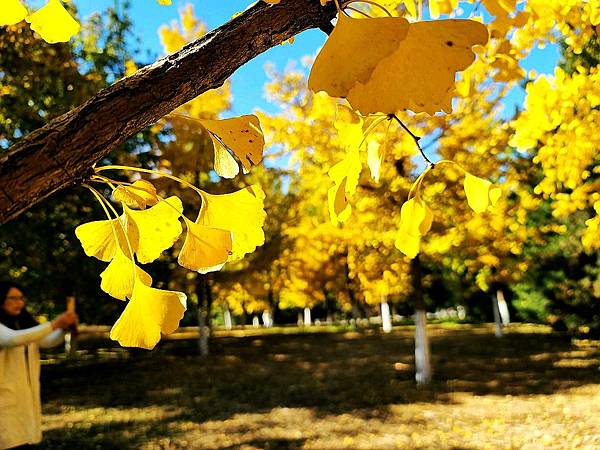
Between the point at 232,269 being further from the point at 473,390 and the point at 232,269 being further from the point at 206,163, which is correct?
the point at 473,390

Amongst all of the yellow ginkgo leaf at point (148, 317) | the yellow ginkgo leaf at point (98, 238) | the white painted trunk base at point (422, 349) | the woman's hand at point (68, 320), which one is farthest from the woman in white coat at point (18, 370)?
the white painted trunk base at point (422, 349)

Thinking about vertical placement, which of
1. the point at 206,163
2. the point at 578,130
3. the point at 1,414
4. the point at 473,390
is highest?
the point at 206,163

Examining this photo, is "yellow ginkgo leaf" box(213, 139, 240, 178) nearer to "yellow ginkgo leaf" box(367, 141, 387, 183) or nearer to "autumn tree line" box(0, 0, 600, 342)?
"yellow ginkgo leaf" box(367, 141, 387, 183)

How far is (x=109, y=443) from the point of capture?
5.57 m

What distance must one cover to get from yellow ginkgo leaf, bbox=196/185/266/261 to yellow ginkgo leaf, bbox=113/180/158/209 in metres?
0.07

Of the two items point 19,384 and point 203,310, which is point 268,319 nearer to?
point 203,310

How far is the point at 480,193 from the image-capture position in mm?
590

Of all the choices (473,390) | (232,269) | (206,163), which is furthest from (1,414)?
(232,269)

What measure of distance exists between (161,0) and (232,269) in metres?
13.3

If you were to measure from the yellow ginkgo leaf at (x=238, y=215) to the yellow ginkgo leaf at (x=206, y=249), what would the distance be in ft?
0.15

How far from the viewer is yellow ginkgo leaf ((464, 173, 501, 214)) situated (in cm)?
57

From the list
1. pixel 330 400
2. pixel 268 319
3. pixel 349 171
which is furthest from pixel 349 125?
pixel 268 319

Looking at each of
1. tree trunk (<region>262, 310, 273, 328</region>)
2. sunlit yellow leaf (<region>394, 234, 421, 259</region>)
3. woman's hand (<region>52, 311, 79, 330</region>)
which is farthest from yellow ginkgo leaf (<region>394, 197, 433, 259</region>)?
tree trunk (<region>262, 310, 273, 328</region>)

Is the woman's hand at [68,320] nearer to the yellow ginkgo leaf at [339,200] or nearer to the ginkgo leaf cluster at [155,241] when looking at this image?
the ginkgo leaf cluster at [155,241]
